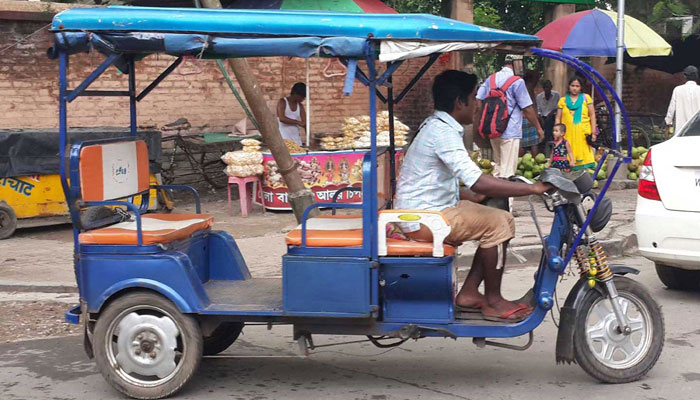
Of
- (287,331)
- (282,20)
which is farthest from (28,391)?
(282,20)

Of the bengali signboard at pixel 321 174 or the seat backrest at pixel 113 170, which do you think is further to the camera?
the bengali signboard at pixel 321 174

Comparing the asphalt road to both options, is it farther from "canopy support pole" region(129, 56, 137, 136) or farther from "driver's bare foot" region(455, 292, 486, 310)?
"canopy support pole" region(129, 56, 137, 136)

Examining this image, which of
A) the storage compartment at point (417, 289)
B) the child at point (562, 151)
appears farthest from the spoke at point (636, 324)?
the child at point (562, 151)

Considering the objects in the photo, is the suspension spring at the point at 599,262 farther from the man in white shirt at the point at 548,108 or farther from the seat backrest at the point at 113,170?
the man in white shirt at the point at 548,108

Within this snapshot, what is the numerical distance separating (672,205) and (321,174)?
543 cm

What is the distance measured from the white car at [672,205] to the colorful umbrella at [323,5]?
5.15 m

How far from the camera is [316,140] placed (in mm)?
13398

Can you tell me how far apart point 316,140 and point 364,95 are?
1.72m

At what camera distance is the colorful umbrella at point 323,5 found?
1116 cm

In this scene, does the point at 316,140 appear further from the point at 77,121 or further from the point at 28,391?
the point at 28,391

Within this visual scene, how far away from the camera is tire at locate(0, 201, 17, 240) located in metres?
10.0

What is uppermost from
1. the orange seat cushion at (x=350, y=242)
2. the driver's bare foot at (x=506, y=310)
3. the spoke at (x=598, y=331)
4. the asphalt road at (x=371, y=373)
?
the orange seat cushion at (x=350, y=242)

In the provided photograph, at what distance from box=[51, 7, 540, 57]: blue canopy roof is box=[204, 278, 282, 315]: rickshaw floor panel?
1370 mm

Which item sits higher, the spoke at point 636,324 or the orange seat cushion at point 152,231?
the orange seat cushion at point 152,231
